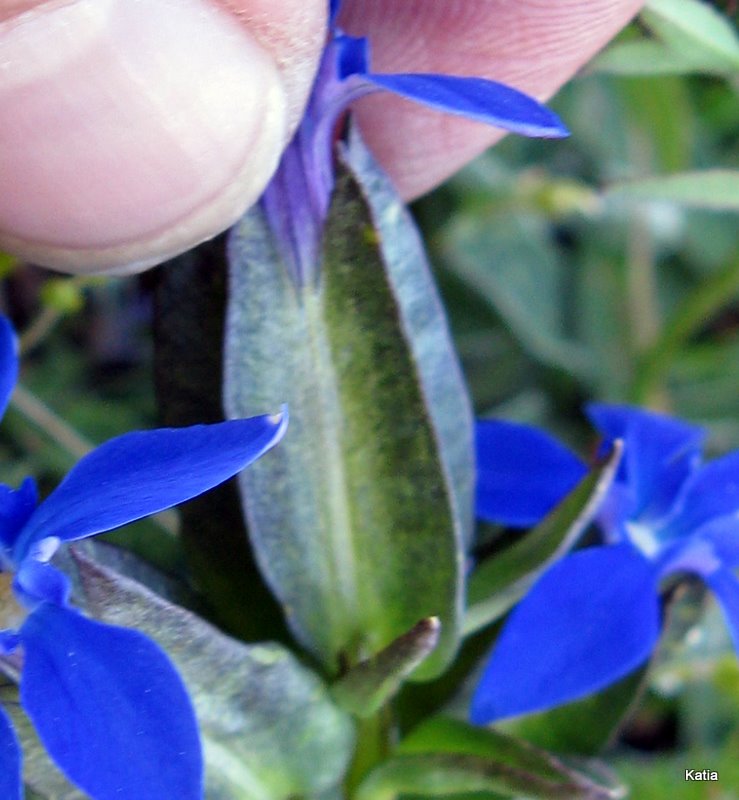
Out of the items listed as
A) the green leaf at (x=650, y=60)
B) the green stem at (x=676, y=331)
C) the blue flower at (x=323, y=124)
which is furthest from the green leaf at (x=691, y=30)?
the green stem at (x=676, y=331)

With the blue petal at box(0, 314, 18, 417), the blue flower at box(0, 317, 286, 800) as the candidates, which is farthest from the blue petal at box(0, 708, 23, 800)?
the blue petal at box(0, 314, 18, 417)

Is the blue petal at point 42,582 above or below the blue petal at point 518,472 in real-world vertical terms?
above

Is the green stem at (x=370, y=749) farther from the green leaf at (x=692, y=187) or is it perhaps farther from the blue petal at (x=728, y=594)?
the green leaf at (x=692, y=187)

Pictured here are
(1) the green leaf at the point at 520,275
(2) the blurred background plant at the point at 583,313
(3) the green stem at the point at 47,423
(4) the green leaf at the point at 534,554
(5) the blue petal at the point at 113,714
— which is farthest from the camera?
(1) the green leaf at the point at 520,275

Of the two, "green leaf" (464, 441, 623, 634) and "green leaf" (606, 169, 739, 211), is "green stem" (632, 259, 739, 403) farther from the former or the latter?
"green leaf" (464, 441, 623, 634)

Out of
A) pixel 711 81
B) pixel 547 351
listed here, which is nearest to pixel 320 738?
pixel 547 351

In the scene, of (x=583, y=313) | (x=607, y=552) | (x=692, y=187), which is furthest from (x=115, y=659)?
(x=583, y=313)

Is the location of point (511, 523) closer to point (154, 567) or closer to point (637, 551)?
point (637, 551)
